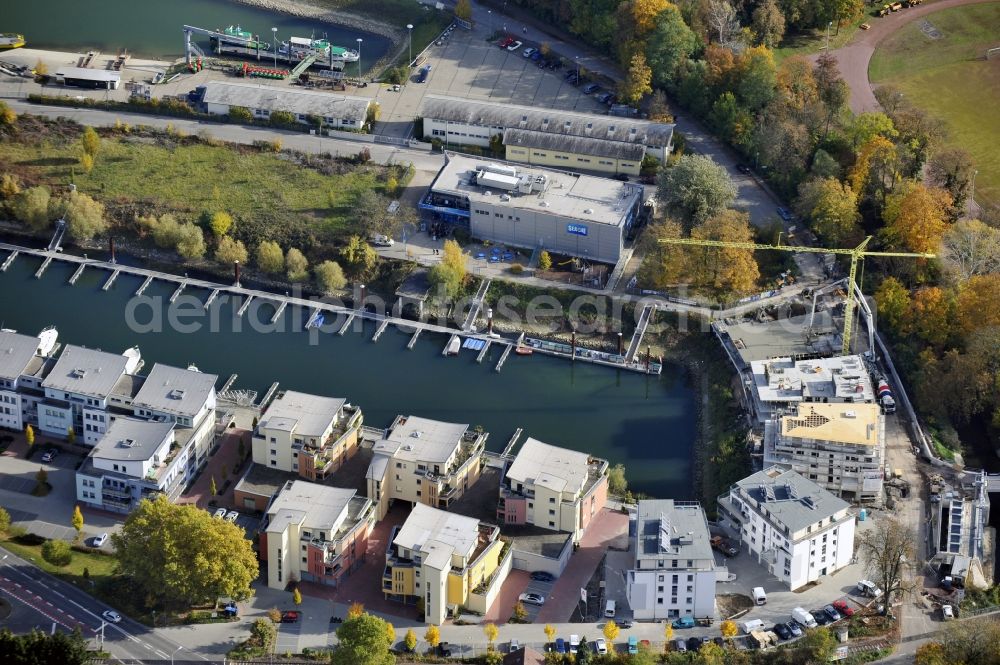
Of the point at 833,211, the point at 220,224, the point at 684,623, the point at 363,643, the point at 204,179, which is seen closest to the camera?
the point at 363,643

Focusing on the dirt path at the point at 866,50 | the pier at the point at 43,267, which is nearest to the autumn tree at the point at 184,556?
the pier at the point at 43,267

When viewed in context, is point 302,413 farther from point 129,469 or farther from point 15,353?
point 15,353

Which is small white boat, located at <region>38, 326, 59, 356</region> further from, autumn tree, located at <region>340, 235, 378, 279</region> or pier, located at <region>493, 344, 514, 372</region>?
pier, located at <region>493, 344, 514, 372</region>

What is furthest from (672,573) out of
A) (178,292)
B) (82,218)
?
(82,218)

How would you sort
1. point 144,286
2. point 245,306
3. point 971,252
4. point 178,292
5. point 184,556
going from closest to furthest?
point 184,556 < point 971,252 < point 245,306 < point 178,292 < point 144,286

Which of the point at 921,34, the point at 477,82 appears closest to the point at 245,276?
the point at 477,82

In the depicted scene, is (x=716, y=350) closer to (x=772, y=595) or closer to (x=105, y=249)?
(x=772, y=595)
